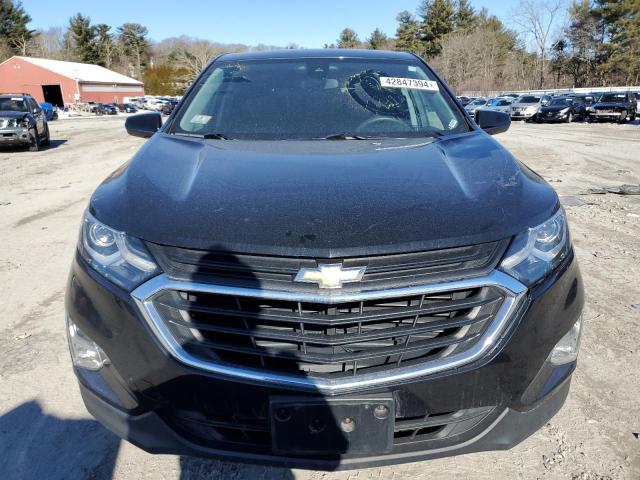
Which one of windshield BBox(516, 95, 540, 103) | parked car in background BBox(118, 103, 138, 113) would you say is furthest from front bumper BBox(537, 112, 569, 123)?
parked car in background BBox(118, 103, 138, 113)

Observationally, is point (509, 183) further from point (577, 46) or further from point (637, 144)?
point (577, 46)

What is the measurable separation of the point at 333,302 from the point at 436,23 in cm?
7966

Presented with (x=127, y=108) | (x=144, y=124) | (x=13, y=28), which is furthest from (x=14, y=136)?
(x=13, y=28)

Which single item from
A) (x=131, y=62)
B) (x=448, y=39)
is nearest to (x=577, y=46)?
(x=448, y=39)

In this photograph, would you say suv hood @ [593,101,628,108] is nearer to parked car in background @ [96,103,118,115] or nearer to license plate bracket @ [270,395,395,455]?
license plate bracket @ [270,395,395,455]

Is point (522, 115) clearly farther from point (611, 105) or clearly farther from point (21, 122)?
point (21, 122)

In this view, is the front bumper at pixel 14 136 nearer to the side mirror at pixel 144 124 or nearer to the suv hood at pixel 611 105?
the side mirror at pixel 144 124

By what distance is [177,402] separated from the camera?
5.21 ft

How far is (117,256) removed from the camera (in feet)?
5.45

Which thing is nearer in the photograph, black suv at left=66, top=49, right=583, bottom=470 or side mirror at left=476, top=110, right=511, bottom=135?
black suv at left=66, top=49, right=583, bottom=470

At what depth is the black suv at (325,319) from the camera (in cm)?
152

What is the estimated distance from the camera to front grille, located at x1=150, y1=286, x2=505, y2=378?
4.98ft

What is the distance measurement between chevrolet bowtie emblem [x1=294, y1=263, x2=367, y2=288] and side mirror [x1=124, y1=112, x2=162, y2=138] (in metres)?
2.08

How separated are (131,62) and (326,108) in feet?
359
